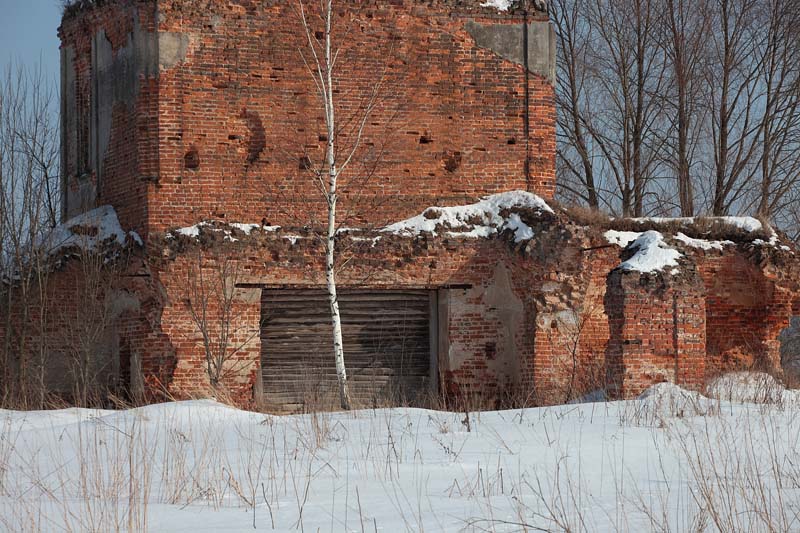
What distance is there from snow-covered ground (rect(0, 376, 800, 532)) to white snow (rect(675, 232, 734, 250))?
5879mm

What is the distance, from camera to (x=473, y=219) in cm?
1507

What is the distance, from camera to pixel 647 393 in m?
11.2

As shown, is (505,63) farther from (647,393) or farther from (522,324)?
(647,393)

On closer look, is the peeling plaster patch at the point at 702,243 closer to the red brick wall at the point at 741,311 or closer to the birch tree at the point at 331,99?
the red brick wall at the point at 741,311

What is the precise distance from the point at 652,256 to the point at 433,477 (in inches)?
326

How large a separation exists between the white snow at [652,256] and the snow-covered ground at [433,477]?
429 cm

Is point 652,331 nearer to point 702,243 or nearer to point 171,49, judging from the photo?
point 702,243

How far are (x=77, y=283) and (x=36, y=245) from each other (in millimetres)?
1035

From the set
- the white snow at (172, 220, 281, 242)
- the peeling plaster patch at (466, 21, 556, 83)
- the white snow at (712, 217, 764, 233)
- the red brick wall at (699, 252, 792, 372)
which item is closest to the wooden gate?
the white snow at (172, 220, 281, 242)

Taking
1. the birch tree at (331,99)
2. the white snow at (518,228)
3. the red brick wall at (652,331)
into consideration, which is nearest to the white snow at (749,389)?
the red brick wall at (652,331)

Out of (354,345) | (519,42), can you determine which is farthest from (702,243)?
(354,345)

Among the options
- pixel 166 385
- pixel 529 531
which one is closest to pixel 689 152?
pixel 166 385

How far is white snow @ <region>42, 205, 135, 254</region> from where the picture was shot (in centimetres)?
1502

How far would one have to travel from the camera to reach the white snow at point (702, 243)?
15.3 metres
